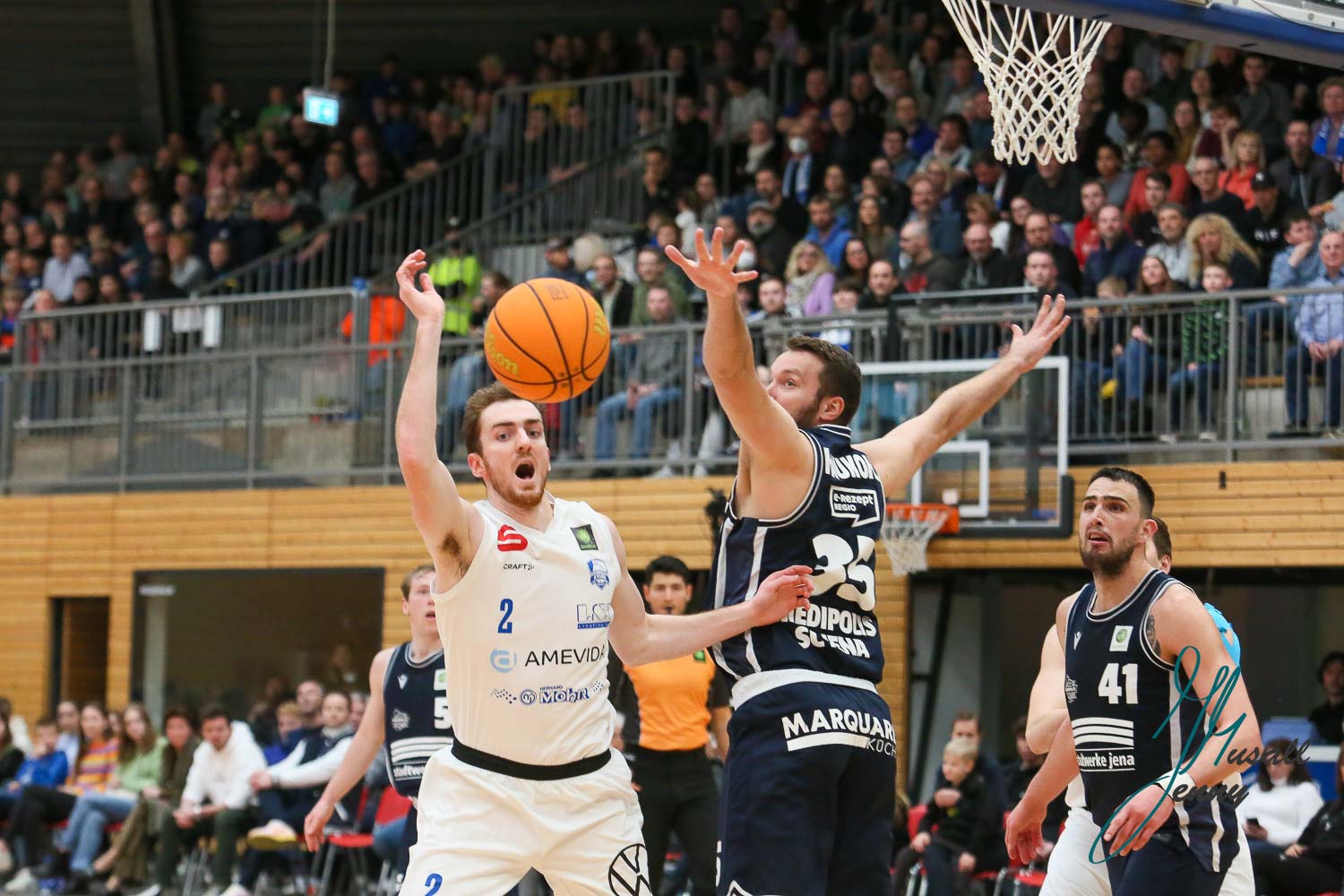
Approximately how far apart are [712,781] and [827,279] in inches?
242

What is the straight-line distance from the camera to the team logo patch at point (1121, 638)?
22.3 feet

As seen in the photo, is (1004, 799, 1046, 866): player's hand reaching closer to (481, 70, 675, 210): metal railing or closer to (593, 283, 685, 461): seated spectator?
(593, 283, 685, 461): seated spectator

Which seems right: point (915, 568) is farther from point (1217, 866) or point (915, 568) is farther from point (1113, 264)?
point (1217, 866)

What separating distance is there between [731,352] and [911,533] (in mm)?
8505

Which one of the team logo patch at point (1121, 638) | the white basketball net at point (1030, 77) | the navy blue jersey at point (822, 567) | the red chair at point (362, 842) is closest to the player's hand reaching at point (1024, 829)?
the team logo patch at point (1121, 638)

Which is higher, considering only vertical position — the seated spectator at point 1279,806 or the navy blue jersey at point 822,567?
the navy blue jersey at point 822,567

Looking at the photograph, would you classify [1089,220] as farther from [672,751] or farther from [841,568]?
[841,568]

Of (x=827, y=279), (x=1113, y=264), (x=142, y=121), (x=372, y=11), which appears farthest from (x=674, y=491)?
(x=142, y=121)

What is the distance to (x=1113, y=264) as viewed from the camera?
14797mm

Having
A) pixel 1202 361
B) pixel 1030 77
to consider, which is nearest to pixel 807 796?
pixel 1030 77

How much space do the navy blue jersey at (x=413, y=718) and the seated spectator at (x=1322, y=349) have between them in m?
7.02

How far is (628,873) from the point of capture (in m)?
6.36

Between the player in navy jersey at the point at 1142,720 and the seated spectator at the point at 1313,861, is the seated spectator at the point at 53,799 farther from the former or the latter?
the player in navy jersey at the point at 1142,720

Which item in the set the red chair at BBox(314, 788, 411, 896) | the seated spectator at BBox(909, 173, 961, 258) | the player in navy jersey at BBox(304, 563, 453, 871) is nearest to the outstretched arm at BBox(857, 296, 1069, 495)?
the player in navy jersey at BBox(304, 563, 453, 871)
